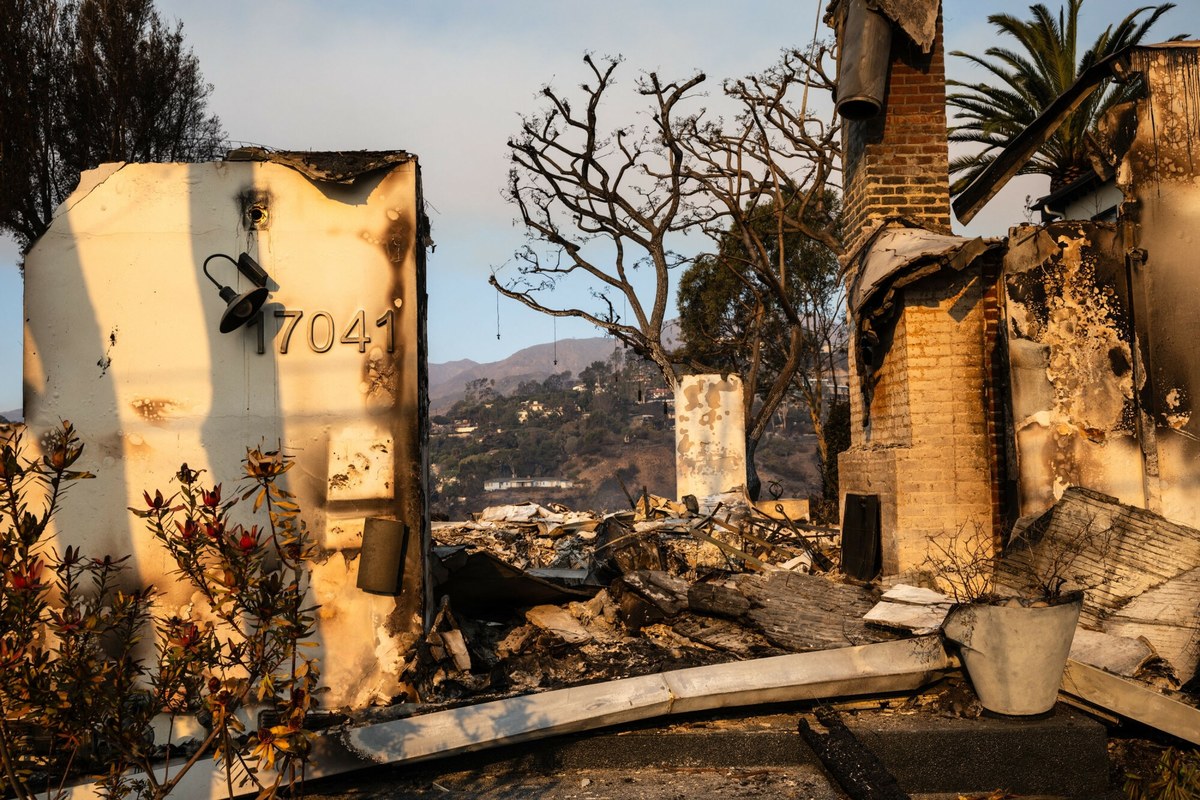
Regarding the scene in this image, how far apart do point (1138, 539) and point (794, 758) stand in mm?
3037

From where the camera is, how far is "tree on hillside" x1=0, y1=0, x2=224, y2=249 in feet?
57.5

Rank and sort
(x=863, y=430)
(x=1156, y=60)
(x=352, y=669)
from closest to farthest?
(x=352, y=669) < (x=1156, y=60) < (x=863, y=430)

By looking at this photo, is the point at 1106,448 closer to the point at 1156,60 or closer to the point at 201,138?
the point at 1156,60

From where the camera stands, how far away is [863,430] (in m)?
8.73

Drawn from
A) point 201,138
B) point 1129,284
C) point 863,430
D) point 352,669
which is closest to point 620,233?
point 201,138

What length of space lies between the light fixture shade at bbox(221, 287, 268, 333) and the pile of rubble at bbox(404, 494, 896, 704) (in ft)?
7.31

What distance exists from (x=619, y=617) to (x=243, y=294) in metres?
3.58

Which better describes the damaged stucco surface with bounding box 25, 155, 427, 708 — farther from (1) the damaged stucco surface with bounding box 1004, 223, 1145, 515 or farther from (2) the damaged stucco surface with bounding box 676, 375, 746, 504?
(2) the damaged stucco surface with bounding box 676, 375, 746, 504

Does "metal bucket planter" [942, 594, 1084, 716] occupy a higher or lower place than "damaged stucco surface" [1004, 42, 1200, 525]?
lower

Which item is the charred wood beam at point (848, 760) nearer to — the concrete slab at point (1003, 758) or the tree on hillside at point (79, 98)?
the concrete slab at point (1003, 758)

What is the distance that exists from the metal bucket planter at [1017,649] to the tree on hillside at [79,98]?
16761 mm

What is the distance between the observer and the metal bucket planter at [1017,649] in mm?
4820

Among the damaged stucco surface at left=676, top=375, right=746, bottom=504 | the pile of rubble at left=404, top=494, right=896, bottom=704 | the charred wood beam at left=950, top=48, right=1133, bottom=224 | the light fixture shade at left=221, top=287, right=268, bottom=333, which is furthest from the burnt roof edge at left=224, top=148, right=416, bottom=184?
the damaged stucco surface at left=676, top=375, right=746, bottom=504

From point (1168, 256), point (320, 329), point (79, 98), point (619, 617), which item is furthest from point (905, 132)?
point (79, 98)
